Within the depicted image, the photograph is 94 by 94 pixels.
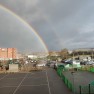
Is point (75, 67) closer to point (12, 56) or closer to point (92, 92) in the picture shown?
point (92, 92)

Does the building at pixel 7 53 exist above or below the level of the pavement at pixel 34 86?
above

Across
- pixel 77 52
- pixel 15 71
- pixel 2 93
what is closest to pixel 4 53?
pixel 77 52

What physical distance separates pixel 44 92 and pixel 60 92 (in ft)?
4.83

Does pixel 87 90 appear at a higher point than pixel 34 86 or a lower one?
higher

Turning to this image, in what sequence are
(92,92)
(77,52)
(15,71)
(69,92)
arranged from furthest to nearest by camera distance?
(77,52)
(15,71)
(69,92)
(92,92)

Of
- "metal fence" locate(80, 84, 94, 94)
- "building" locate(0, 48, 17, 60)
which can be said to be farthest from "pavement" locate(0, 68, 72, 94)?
"building" locate(0, 48, 17, 60)

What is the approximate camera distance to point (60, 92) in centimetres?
1989

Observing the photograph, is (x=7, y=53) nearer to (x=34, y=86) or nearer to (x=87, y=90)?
(x=34, y=86)

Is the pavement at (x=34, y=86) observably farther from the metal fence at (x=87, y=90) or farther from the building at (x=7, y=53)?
the building at (x=7, y=53)

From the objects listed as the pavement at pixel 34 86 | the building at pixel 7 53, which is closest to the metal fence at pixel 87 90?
the pavement at pixel 34 86

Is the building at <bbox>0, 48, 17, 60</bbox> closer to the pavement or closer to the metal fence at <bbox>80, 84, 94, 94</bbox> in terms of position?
the pavement

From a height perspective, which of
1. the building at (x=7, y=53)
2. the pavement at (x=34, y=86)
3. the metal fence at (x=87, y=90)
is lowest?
the pavement at (x=34, y=86)

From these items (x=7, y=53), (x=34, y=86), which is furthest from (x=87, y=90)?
(x=7, y=53)

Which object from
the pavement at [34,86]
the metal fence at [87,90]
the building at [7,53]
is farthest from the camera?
the building at [7,53]
